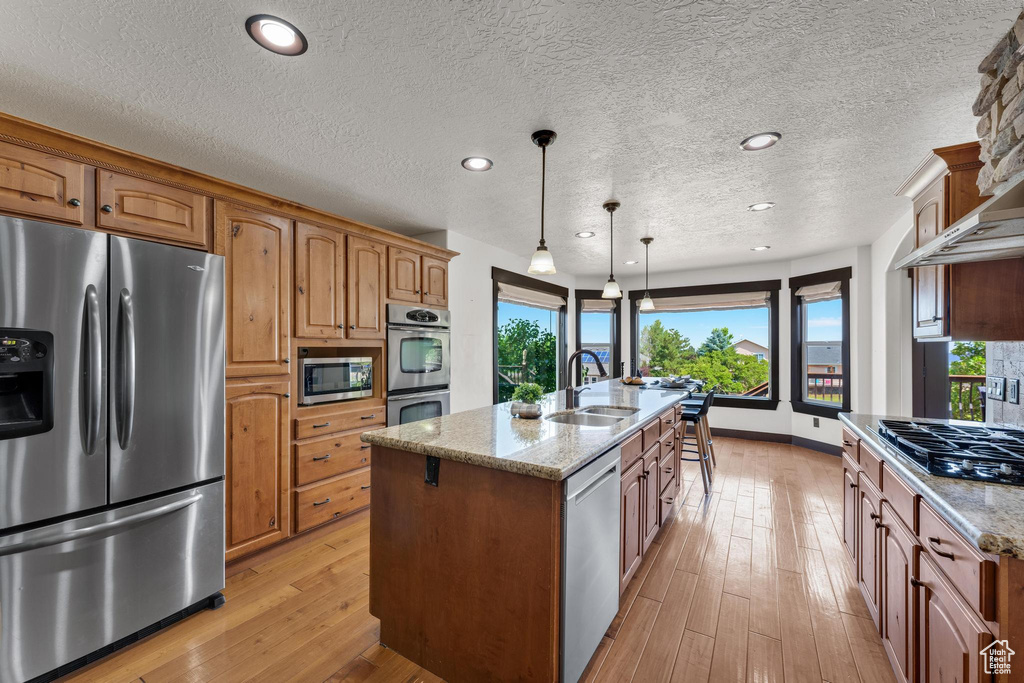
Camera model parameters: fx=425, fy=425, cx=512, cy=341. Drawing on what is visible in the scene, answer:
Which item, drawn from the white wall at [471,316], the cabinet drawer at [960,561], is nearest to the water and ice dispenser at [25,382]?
the white wall at [471,316]

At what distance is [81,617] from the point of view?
1697 millimetres

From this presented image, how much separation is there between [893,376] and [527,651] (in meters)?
4.46

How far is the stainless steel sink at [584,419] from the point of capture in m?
2.48

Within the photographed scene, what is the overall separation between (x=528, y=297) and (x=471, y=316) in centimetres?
146

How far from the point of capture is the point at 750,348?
6.10 m

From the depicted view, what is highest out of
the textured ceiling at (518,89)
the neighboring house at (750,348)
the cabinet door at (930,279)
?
the textured ceiling at (518,89)

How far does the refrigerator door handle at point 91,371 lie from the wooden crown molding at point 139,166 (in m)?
0.63

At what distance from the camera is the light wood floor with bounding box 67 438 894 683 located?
5.66 ft

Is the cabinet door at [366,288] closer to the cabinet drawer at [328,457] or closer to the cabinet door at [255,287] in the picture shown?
the cabinet door at [255,287]

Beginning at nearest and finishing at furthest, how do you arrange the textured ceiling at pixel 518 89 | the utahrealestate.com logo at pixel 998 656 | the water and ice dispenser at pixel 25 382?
the utahrealestate.com logo at pixel 998 656, the textured ceiling at pixel 518 89, the water and ice dispenser at pixel 25 382

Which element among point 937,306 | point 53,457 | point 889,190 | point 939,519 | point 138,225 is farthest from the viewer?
point 889,190

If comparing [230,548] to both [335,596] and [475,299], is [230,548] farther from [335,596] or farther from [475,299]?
[475,299]

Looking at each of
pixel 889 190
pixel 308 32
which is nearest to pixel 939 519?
pixel 308 32

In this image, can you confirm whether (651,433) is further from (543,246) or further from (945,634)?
(945,634)
